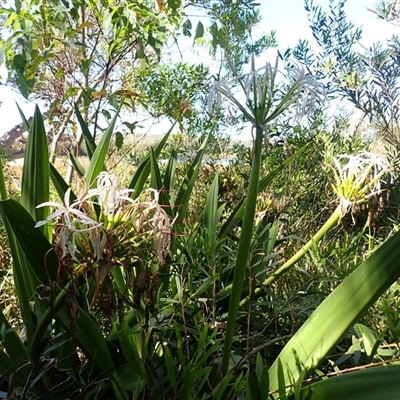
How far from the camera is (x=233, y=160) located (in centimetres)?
181

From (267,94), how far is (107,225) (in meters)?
0.22

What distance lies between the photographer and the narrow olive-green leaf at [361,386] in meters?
0.44

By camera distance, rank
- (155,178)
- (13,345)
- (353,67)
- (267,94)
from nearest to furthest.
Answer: (267,94), (13,345), (155,178), (353,67)

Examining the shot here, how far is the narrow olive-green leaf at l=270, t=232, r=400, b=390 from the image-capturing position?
0.45 metres

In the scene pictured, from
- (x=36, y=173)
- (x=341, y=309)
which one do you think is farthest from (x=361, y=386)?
(x=36, y=173)

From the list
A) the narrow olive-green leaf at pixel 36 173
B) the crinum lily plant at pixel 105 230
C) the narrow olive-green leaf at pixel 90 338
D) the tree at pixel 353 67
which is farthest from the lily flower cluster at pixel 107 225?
the tree at pixel 353 67

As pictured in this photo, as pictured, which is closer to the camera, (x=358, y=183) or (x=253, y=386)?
(x=253, y=386)

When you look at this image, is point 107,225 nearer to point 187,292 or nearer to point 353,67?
point 187,292

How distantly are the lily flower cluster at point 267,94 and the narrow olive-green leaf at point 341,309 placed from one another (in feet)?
0.58

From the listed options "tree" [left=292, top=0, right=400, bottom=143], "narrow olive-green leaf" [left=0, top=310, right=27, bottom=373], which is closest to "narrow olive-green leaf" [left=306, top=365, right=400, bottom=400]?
"narrow olive-green leaf" [left=0, top=310, right=27, bottom=373]

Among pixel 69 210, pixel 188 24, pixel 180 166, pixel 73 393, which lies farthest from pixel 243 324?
pixel 180 166

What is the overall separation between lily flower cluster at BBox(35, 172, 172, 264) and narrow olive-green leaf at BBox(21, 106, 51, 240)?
9.4 inches

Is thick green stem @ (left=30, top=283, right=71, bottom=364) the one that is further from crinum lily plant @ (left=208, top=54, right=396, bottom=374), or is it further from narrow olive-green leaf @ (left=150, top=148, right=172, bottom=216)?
narrow olive-green leaf @ (left=150, top=148, right=172, bottom=216)

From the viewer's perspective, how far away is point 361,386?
0.45 m
